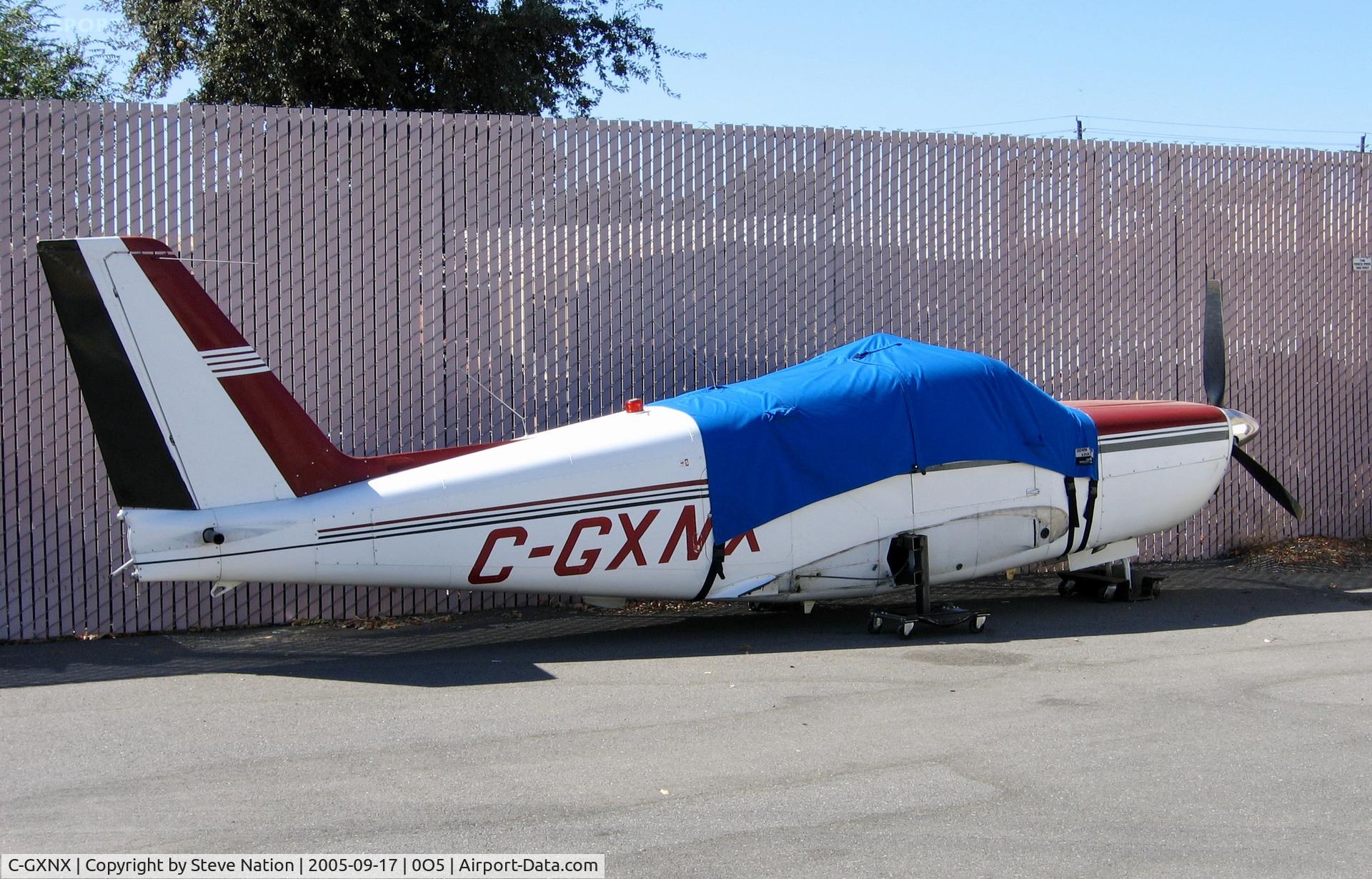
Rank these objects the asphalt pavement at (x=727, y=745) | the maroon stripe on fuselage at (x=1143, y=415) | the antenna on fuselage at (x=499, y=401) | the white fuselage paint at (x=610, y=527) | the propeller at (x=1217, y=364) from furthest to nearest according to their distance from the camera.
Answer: the propeller at (x=1217, y=364)
the antenna on fuselage at (x=499, y=401)
the maroon stripe on fuselage at (x=1143, y=415)
the white fuselage paint at (x=610, y=527)
the asphalt pavement at (x=727, y=745)

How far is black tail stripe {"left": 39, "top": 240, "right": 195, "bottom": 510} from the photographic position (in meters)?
6.75

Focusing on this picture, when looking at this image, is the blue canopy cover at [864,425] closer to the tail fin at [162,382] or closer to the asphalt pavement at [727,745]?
the asphalt pavement at [727,745]

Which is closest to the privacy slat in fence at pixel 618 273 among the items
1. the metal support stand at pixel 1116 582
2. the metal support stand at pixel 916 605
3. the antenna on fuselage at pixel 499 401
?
the antenna on fuselage at pixel 499 401


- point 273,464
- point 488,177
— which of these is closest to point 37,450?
point 273,464

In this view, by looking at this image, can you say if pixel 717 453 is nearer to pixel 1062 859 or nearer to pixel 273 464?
pixel 273 464

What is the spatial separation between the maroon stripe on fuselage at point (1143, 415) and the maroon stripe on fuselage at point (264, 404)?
5330mm

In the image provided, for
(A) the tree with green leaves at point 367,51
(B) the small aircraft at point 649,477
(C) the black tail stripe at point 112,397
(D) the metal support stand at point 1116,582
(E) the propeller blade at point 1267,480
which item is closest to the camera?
(C) the black tail stripe at point 112,397

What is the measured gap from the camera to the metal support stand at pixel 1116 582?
9633mm

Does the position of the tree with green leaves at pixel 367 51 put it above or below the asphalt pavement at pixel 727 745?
above

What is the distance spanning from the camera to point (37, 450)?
888cm

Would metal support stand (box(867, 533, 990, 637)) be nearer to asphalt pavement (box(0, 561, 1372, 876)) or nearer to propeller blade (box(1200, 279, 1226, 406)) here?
asphalt pavement (box(0, 561, 1372, 876))

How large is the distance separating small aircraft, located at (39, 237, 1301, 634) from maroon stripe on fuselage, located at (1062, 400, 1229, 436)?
0.07ft

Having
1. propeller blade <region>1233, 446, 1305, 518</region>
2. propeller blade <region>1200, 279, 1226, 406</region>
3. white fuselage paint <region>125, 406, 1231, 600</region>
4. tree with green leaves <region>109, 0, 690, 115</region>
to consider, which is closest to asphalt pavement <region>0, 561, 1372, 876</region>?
white fuselage paint <region>125, 406, 1231, 600</region>

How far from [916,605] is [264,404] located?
15.1 feet
